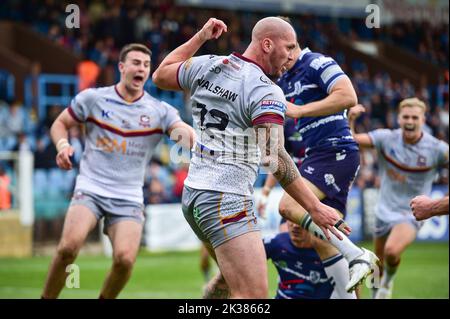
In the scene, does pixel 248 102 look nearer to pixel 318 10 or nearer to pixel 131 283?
pixel 131 283

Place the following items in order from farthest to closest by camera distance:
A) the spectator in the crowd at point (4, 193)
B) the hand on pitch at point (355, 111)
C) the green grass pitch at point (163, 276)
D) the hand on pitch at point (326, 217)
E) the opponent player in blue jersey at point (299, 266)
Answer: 1. the spectator in the crowd at point (4, 193)
2. the green grass pitch at point (163, 276)
3. the hand on pitch at point (355, 111)
4. the opponent player in blue jersey at point (299, 266)
5. the hand on pitch at point (326, 217)

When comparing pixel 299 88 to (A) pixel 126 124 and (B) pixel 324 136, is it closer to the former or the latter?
(B) pixel 324 136

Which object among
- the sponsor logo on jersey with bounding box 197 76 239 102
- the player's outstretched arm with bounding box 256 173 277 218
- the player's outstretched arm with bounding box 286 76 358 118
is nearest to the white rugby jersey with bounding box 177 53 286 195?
the sponsor logo on jersey with bounding box 197 76 239 102

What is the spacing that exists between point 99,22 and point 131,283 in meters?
14.3

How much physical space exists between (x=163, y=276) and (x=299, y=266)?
686cm

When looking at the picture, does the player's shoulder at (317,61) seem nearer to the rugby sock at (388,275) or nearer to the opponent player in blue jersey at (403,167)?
the opponent player in blue jersey at (403,167)

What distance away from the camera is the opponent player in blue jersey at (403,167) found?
37.8 feet

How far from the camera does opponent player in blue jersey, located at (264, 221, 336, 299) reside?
8.66 m

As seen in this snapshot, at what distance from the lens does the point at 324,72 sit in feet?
27.1

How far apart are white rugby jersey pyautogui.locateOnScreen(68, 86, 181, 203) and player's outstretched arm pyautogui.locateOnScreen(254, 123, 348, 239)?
10.9ft

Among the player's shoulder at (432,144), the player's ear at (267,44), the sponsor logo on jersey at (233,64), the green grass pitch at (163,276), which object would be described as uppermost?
the player's ear at (267,44)

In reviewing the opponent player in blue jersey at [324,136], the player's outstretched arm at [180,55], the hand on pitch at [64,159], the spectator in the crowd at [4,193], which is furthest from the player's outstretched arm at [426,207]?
the spectator in the crowd at [4,193]

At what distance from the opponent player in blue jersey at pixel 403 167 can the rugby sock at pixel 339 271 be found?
3242 mm

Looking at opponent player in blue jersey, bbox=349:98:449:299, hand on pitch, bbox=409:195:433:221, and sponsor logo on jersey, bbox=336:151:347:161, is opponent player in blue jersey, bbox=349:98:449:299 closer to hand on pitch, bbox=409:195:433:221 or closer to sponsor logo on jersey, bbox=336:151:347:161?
sponsor logo on jersey, bbox=336:151:347:161
